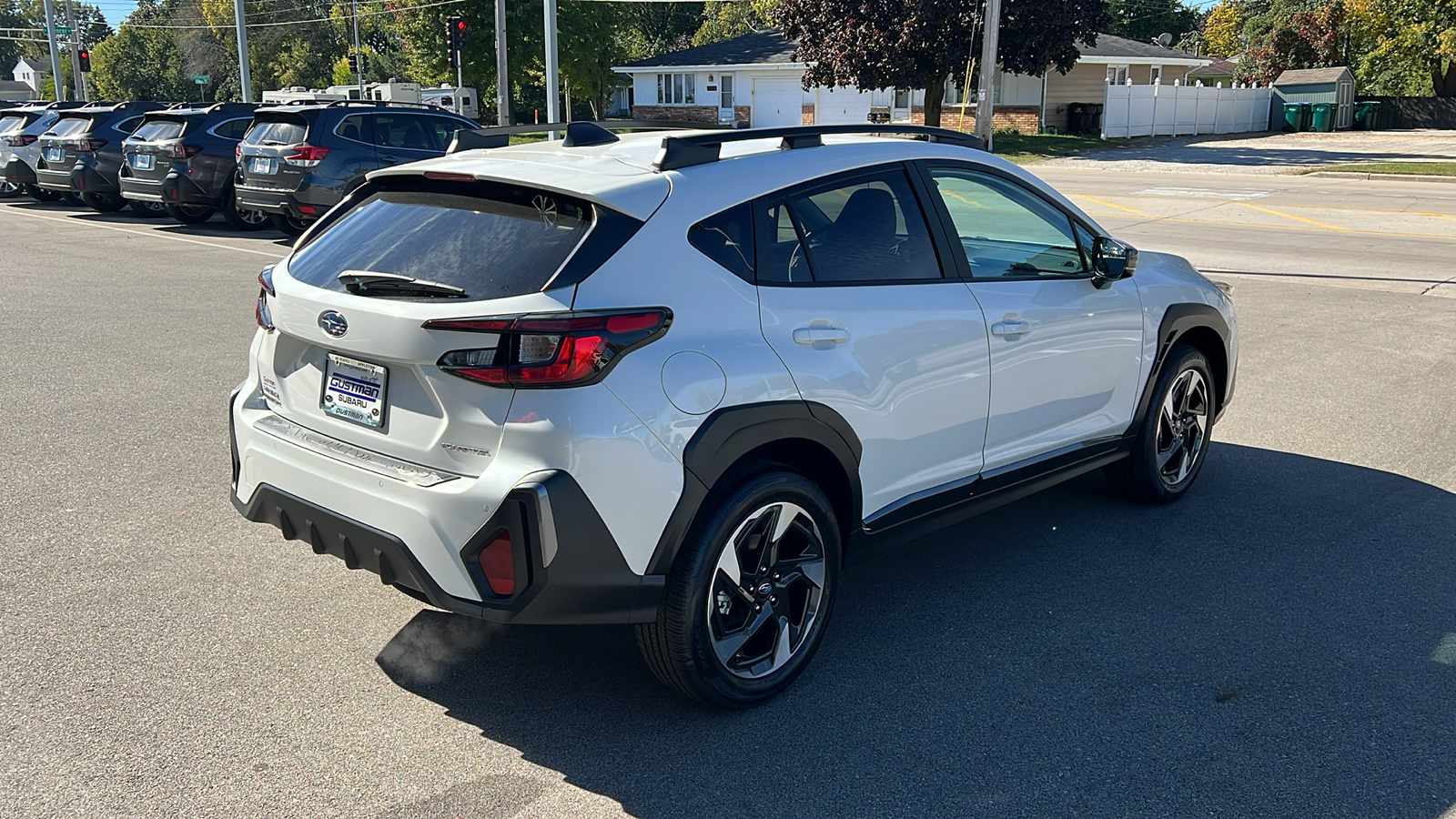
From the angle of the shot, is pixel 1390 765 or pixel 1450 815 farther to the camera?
pixel 1390 765

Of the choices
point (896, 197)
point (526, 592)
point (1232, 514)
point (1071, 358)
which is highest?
point (896, 197)

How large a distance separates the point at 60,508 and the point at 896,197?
401 cm

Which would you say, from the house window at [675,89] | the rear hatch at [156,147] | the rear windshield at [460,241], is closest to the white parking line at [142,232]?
the rear hatch at [156,147]

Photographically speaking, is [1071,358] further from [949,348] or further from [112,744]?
[112,744]

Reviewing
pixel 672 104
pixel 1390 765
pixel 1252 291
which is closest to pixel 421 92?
pixel 672 104

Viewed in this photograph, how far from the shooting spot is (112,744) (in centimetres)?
342

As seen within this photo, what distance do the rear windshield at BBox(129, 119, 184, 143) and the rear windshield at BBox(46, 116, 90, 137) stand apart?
8.91ft

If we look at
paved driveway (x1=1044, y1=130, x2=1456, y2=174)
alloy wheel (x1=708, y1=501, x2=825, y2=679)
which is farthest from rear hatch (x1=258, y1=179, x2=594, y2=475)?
paved driveway (x1=1044, y1=130, x2=1456, y2=174)

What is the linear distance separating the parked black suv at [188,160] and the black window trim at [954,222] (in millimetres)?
14695

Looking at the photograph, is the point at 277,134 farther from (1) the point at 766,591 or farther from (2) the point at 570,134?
(1) the point at 766,591

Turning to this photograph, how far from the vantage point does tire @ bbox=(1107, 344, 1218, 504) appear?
5.46 meters

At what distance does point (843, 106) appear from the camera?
5009 centimetres

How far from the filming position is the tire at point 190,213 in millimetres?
18406

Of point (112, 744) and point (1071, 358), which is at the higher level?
point (1071, 358)
